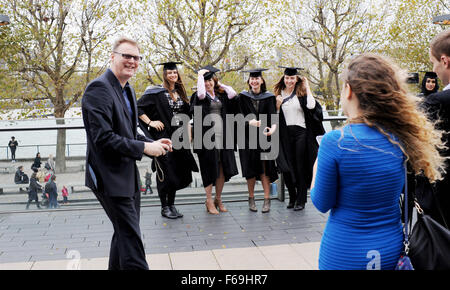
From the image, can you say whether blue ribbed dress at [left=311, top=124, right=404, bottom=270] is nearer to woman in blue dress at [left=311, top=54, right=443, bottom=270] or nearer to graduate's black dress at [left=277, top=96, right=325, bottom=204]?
woman in blue dress at [left=311, top=54, right=443, bottom=270]

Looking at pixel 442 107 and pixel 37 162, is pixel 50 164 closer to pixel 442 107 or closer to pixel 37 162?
pixel 37 162

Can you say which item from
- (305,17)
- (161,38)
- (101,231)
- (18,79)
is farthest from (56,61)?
(101,231)

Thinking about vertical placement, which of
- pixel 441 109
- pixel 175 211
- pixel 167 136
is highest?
pixel 441 109

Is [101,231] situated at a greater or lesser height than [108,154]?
lesser

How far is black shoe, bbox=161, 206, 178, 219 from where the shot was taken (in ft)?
21.9

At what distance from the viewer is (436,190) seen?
2926 mm

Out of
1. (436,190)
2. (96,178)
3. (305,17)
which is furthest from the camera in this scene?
(305,17)

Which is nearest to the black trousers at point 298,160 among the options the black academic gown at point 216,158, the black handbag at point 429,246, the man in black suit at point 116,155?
the black academic gown at point 216,158

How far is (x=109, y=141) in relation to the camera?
3.34 metres

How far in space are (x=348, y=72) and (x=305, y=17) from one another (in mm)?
23108

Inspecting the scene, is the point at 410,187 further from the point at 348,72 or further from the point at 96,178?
the point at 96,178

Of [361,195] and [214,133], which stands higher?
[214,133]

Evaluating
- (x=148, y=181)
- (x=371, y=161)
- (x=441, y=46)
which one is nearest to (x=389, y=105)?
(x=371, y=161)

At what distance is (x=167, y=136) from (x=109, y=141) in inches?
130
